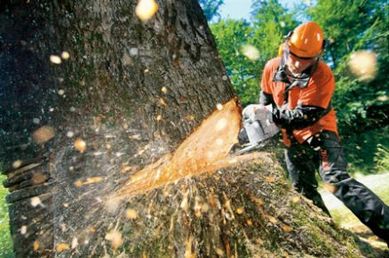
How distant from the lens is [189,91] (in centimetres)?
199

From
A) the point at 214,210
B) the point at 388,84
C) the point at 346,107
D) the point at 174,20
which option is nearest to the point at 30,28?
the point at 174,20

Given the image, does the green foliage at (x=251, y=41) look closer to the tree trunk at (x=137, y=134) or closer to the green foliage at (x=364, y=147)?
the green foliage at (x=364, y=147)

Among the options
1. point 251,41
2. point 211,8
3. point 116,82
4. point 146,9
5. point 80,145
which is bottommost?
point 80,145

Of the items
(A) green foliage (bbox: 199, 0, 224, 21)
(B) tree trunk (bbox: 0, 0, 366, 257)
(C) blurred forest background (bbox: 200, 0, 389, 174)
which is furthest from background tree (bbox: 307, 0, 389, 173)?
(B) tree trunk (bbox: 0, 0, 366, 257)

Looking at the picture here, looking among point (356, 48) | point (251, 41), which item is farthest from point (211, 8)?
point (356, 48)

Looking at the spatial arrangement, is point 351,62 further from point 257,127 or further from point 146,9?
point 146,9

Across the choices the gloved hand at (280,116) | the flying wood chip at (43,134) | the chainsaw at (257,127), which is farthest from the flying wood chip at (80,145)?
the gloved hand at (280,116)

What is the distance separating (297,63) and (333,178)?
0.96 m

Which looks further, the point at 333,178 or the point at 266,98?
the point at 266,98

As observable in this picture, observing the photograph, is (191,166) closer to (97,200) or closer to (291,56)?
(97,200)

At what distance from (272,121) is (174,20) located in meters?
1.22

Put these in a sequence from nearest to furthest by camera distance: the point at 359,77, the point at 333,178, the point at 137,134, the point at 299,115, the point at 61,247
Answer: the point at 61,247 < the point at 137,134 < the point at 333,178 < the point at 299,115 < the point at 359,77

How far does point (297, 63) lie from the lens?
9.11 ft

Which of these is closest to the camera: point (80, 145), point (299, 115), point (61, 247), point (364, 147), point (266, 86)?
point (61, 247)
